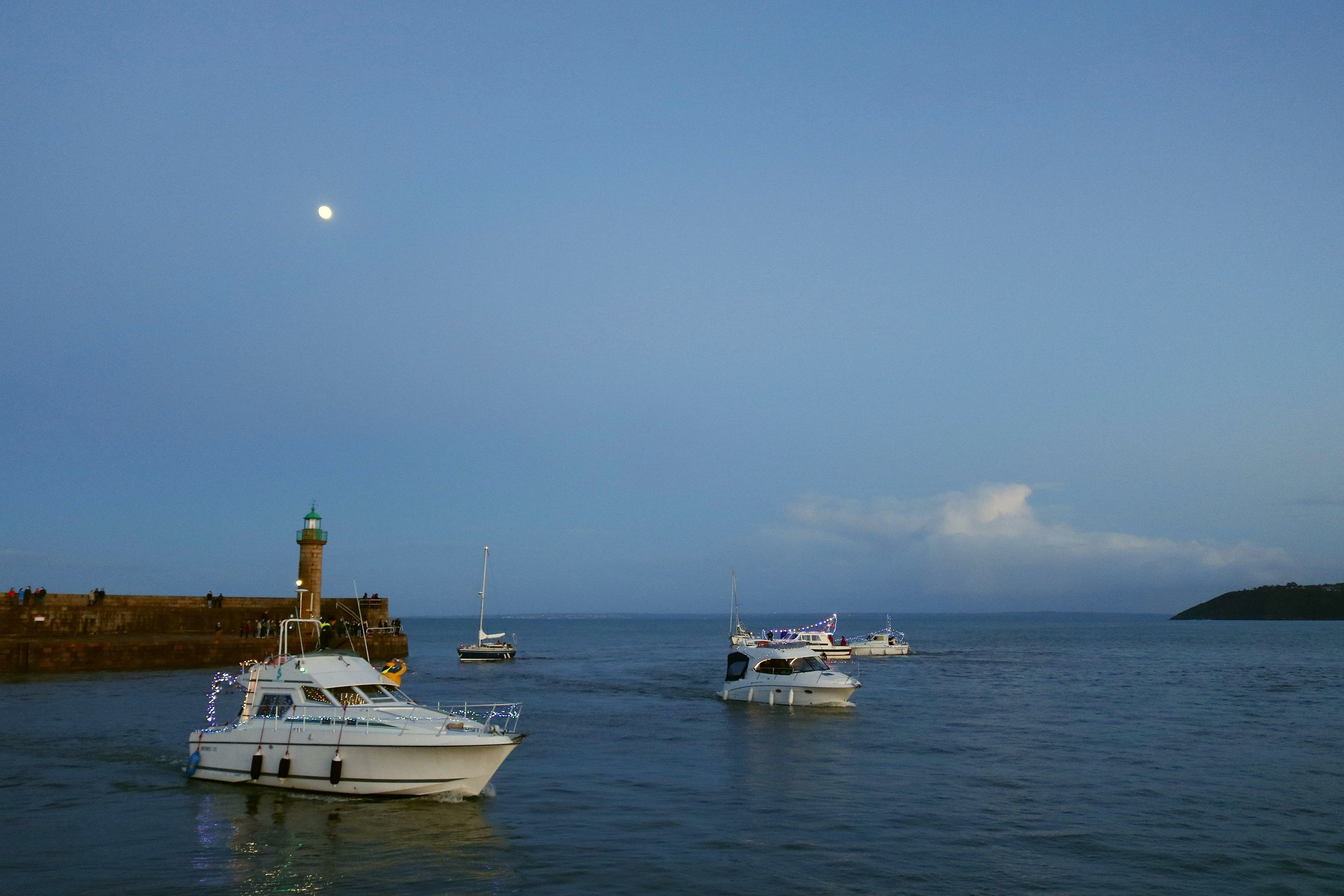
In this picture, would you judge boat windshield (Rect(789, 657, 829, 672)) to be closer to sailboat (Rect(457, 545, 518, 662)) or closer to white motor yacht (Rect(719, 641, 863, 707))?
white motor yacht (Rect(719, 641, 863, 707))

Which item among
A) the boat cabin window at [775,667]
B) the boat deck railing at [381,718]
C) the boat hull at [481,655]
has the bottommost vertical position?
the boat hull at [481,655]

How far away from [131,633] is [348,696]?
1906 inches

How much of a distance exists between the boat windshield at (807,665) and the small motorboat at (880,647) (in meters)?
45.3

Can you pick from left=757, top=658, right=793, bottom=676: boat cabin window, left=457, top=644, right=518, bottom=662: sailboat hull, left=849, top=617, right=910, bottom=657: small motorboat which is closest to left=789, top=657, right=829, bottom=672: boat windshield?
left=757, top=658, right=793, bottom=676: boat cabin window

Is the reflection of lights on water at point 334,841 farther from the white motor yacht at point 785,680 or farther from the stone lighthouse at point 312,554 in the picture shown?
the stone lighthouse at point 312,554

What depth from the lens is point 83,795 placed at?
2253 cm

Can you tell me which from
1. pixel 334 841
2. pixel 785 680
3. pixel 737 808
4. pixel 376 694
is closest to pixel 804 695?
pixel 785 680

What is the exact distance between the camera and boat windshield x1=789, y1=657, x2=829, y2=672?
43125mm

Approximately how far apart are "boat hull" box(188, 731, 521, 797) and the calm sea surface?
0.36 m

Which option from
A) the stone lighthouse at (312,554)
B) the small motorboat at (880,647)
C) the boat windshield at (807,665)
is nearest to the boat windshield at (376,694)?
the boat windshield at (807,665)

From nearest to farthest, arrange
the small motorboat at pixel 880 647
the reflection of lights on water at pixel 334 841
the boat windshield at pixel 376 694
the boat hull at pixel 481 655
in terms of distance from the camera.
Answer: the reflection of lights on water at pixel 334 841 → the boat windshield at pixel 376 694 → the boat hull at pixel 481 655 → the small motorboat at pixel 880 647

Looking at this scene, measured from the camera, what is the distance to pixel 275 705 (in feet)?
72.5

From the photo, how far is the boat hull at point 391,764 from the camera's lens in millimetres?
20297

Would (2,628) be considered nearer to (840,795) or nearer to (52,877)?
(52,877)
